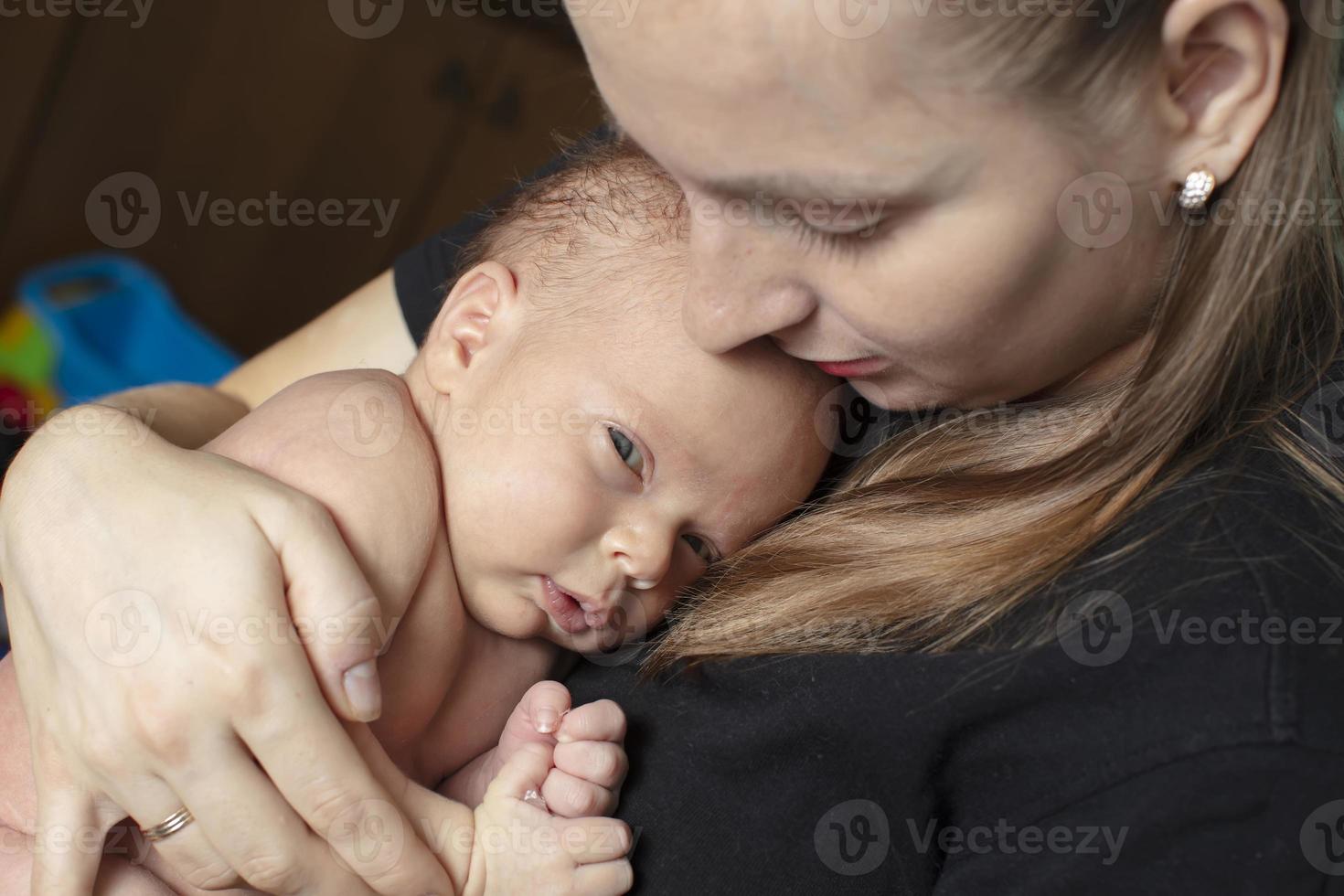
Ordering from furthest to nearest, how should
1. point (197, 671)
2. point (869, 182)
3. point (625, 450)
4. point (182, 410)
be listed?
point (182, 410)
point (625, 450)
point (197, 671)
point (869, 182)

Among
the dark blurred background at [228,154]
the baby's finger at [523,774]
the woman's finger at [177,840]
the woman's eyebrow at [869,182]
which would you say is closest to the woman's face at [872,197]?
the woman's eyebrow at [869,182]

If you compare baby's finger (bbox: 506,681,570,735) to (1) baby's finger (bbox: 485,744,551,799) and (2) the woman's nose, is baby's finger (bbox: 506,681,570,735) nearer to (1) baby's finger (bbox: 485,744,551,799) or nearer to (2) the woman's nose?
(1) baby's finger (bbox: 485,744,551,799)

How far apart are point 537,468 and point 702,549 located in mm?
195

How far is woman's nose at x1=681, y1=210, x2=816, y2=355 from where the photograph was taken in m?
0.82

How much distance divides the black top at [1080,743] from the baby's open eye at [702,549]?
137 millimetres

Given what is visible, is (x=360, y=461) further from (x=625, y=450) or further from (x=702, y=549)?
(x=702, y=549)

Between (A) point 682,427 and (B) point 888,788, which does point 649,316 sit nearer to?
(A) point 682,427

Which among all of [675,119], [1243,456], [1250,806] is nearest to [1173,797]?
[1250,806]

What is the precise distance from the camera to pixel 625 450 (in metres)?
1.06

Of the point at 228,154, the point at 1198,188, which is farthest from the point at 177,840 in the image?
the point at 228,154

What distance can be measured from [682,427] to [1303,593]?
50cm

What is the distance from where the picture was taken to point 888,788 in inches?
36.8

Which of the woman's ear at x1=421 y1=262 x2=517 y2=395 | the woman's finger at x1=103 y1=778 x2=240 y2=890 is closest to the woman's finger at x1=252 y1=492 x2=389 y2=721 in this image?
the woman's finger at x1=103 y1=778 x2=240 y2=890

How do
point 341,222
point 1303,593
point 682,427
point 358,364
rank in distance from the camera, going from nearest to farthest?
point 1303,593 → point 682,427 → point 358,364 → point 341,222
